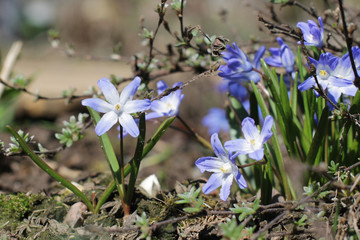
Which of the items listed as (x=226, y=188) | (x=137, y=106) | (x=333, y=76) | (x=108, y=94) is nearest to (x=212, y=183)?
(x=226, y=188)

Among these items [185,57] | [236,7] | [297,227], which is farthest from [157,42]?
[297,227]

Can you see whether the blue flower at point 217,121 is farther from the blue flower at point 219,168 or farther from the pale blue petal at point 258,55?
the blue flower at point 219,168

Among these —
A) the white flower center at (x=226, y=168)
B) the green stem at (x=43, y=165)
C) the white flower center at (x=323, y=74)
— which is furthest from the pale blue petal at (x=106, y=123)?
the white flower center at (x=323, y=74)

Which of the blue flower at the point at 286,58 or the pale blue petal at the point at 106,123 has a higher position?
the blue flower at the point at 286,58

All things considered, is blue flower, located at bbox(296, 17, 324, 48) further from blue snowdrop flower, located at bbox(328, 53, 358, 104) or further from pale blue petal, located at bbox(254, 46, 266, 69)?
pale blue petal, located at bbox(254, 46, 266, 69)

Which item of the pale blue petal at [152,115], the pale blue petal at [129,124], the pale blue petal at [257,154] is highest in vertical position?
the pale blue petal at [129,124]

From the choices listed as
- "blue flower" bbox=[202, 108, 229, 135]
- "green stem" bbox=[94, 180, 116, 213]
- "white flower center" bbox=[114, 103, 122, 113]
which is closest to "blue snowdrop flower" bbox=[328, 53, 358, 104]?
"white flower center" bbox=[114, 103, 122, 113]

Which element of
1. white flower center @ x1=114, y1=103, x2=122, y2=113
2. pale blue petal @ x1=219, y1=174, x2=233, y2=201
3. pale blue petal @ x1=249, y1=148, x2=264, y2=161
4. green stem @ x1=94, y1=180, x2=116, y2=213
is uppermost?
white flower center @ x1=114, y1=103, x2=122, y2=113
